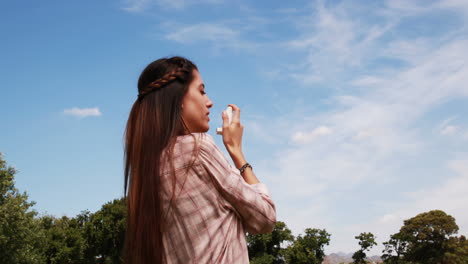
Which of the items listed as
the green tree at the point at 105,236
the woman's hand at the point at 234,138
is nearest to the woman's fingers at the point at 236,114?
the woman's hand at the point at 234,138

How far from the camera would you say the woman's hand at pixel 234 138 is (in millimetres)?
3197

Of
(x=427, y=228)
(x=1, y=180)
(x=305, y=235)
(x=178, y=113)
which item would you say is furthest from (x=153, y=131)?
(x=427, y=228)

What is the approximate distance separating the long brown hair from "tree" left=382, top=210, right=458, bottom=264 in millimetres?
66561

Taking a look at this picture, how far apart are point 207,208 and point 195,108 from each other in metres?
0.69

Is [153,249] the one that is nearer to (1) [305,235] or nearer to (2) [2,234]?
(2) [2,234]

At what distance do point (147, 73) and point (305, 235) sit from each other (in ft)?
200

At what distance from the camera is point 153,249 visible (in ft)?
9.31

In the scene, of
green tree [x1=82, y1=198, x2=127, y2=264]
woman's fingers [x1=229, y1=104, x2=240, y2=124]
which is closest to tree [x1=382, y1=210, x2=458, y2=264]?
green tree [x1=82, y1=198, x2=127, y2=264]

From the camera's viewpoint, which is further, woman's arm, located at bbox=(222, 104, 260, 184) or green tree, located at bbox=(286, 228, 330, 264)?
green tree, located at bbox=(286, 228, 330, 264)

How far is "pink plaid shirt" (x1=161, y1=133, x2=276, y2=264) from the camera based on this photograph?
2.71m

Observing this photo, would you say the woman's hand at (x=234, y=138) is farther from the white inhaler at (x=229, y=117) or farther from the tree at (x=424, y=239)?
the tree at (x=424, y=239)

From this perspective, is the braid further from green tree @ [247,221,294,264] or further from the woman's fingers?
green tree @ [247,221,294,264]

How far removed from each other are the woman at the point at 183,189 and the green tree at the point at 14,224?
32.1 m

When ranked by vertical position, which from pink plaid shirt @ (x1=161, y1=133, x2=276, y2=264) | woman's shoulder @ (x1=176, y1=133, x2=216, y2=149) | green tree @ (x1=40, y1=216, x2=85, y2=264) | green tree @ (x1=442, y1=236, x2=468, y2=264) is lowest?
pink plaid shirt @ (x1=161, y1=133, x2=276, y2=264)
